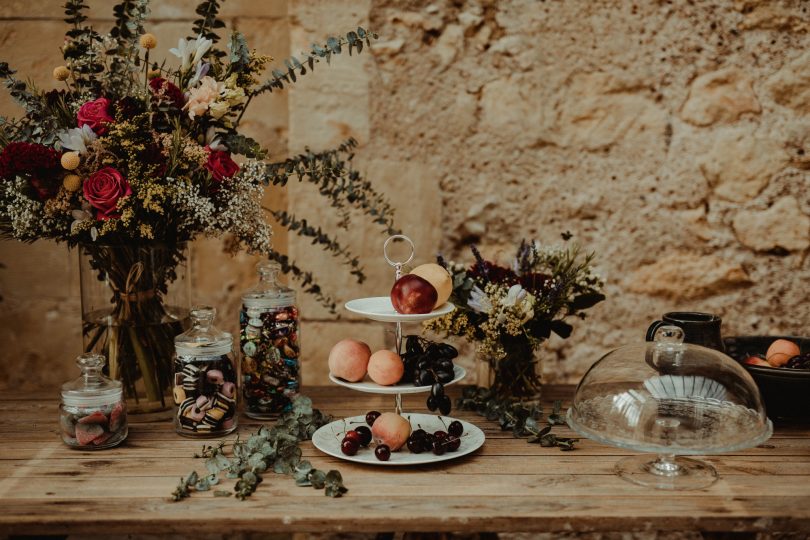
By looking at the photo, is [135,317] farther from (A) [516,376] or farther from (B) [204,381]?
(A) [516,376]

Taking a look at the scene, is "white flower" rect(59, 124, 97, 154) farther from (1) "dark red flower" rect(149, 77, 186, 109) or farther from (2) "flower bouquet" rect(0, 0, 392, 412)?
(1) "dark red flower" rect(149, 77, 186, 109)

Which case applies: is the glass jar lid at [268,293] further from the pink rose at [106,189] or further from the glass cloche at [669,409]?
the glass cloche at [669,409]

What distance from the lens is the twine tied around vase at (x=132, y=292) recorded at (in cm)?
159

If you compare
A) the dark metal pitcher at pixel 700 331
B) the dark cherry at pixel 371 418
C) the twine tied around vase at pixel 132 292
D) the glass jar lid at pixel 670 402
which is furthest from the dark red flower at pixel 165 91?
the dark metal pitcher at pixel 700 331

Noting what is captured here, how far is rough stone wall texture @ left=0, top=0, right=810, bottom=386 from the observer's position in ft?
6.89

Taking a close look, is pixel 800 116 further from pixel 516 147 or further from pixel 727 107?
pixel 516 147

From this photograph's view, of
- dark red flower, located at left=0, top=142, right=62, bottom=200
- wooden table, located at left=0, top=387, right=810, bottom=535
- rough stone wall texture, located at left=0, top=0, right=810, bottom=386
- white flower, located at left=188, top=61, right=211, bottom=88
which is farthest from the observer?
rough stone wall texture, located at left=0, top=0, right=810, bottom=386

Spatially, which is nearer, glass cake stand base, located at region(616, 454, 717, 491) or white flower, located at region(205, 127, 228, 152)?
glass cake stand base, located at region(616, 454, 717, 491)

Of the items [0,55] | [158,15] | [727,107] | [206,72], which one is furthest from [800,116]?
[0,55]

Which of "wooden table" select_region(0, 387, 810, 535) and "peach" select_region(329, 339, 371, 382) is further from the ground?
"peach" select_region(329, 339, 371, 382)

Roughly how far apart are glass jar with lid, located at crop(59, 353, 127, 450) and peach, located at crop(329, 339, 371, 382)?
1.43ft

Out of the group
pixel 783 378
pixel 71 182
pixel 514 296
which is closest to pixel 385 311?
pixel 514 296

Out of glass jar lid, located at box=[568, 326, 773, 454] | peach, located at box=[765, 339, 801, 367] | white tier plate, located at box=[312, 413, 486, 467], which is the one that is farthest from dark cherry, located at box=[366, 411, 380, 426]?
peach, located at box=[765, 339, 801, 367]

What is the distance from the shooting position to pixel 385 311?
143cm
